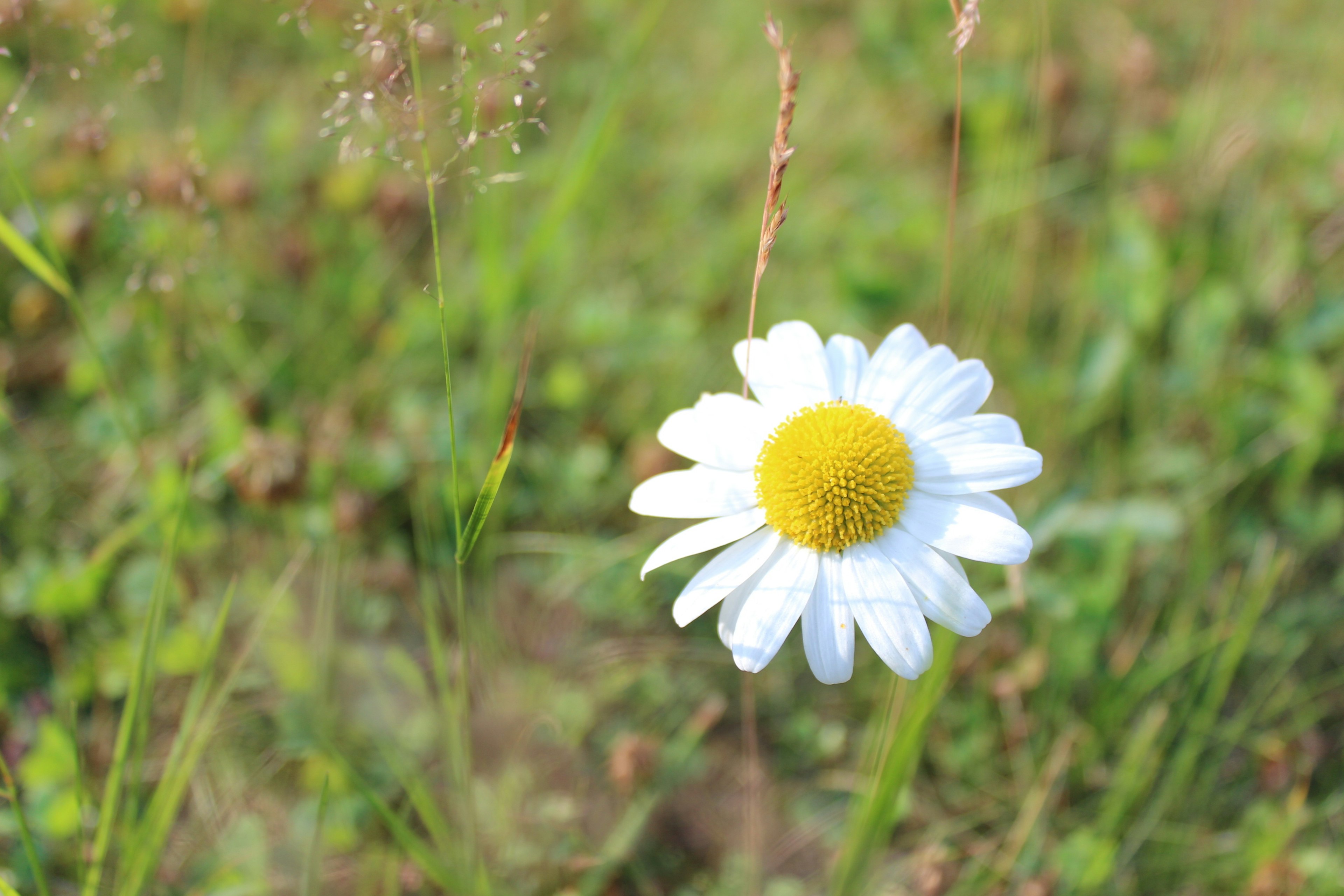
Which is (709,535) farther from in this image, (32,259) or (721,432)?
(32,259)

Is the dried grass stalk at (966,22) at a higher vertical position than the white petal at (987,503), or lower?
higher

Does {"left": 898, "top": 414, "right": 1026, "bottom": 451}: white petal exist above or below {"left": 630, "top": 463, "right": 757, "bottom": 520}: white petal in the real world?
above

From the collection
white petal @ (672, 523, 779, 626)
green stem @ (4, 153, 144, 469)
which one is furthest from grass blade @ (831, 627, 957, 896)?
green stem @ (4, 153, 144, 469)

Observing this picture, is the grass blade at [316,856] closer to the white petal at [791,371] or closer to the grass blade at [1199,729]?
the white petal at [791,371]

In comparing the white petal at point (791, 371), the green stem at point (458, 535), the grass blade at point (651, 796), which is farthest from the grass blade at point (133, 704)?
the white petal at point (791, 371)

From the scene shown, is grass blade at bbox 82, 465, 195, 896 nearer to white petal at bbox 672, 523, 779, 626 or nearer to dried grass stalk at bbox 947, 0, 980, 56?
white petal at bbox 672, 523, 779, 626

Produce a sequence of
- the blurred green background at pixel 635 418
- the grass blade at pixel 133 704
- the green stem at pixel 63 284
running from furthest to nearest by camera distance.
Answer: the blurred green background at pixel 635 418
the green stem at pixel 63 284
the grass blade at pixel 133 704

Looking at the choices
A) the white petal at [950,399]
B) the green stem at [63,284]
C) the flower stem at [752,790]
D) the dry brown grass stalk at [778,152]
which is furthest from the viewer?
the flower stem at [752,790]

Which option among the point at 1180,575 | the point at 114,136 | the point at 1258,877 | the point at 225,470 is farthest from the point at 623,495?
the point at 114,136
